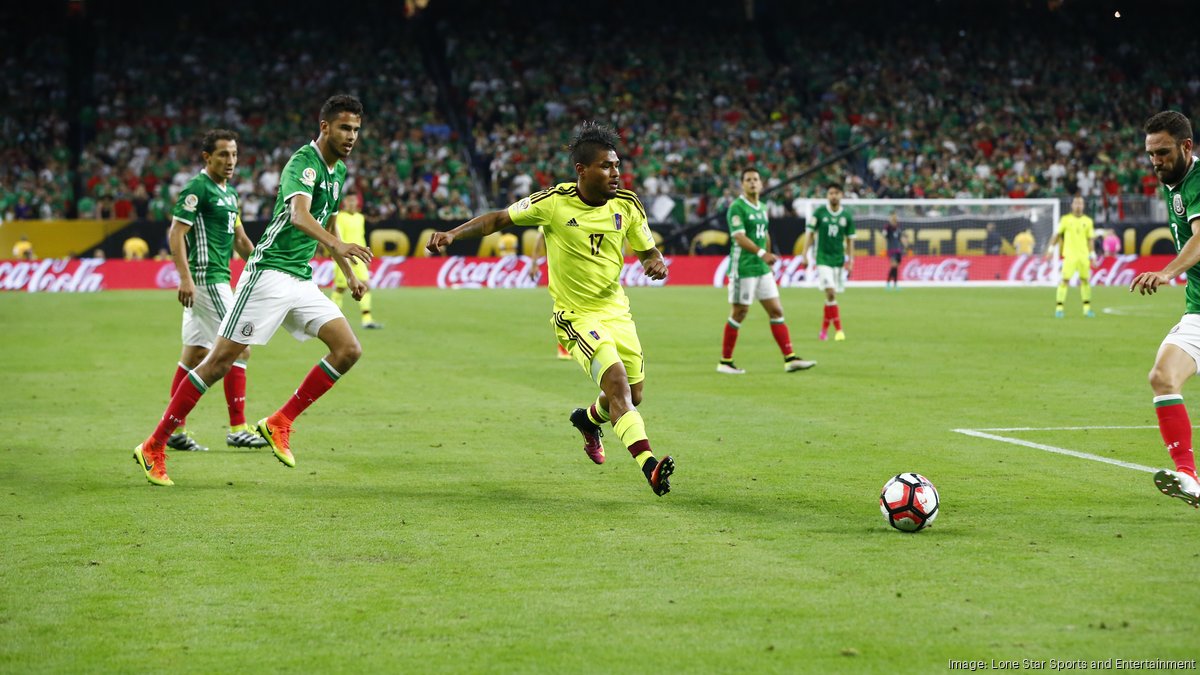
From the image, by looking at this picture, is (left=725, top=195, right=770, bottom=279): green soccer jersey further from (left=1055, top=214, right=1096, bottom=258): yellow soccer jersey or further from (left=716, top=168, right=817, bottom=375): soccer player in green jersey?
(left=1055, top=214, right=1096, bottom=258): yellow soccer jersey

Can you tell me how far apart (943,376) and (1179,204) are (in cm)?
785

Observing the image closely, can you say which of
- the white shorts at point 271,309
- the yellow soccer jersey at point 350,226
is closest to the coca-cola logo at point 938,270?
the yellow soccer jersey at point 350,226

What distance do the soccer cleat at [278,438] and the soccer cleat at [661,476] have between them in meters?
2.62

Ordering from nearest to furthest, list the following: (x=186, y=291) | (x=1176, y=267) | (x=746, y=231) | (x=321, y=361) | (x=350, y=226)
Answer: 1. (x=1176, y=267)
2. (x=321, y=361)
3. (x=186, y=291)
4. (x=746, y=231)
5. (x=350, y=226)

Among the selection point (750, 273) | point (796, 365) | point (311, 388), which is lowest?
point (796, 365)

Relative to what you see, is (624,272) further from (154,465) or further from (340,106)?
(154,465)

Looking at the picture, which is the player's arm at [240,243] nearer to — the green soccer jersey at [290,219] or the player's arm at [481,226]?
the green soccer jersey at [290,219]

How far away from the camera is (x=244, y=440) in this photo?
10.5 metres

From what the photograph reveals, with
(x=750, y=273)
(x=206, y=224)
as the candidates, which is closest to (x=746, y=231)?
(x=750, y=273)

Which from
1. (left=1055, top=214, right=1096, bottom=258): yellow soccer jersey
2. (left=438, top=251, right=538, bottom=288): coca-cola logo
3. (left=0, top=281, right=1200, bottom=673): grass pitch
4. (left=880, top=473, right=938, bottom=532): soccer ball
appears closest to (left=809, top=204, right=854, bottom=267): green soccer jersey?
(left=1055, top=214, right=1096, bottom=258): yellow soccer jersey

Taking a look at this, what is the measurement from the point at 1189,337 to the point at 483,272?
104 feet

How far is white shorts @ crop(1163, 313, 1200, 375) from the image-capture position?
301 inches

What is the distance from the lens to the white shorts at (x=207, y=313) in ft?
33.5

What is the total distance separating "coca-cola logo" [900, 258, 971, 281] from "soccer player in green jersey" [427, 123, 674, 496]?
31.4 m
